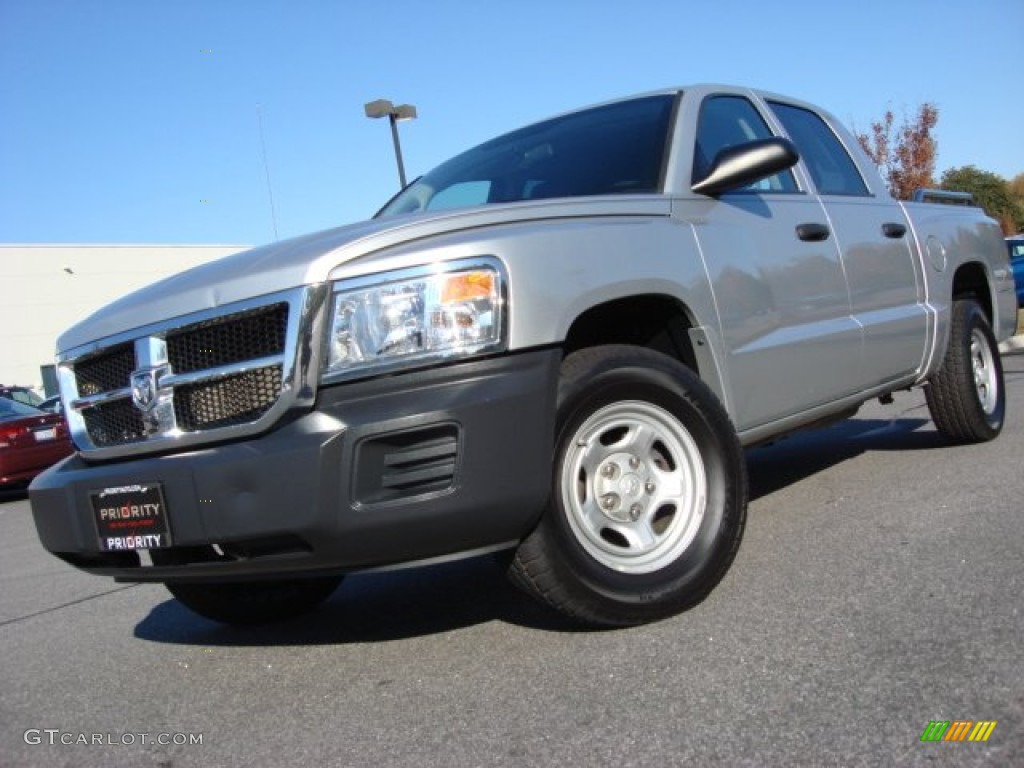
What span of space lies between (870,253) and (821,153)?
0.71m

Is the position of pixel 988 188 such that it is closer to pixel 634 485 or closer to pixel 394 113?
pixel 394 113

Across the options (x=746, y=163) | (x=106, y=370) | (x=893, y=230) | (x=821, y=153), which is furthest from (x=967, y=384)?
(x=106, y=370)

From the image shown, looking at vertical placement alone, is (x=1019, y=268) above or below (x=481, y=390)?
below

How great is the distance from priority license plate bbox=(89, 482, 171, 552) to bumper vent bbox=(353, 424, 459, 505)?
0.64 m

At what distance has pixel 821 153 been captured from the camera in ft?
16.3

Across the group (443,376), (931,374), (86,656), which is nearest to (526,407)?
(443,376)

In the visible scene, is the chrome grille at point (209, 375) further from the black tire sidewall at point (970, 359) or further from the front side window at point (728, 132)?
the black tire sidewall at point (970, 359)

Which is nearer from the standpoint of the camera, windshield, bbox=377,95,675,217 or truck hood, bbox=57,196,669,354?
truck hood, bbox=57,196,669,354

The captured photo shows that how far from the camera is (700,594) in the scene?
3049 mm

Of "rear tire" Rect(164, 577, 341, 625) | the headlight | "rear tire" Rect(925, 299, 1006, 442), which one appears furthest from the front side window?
"rear tire" Rect(164, 577, 341, 625)

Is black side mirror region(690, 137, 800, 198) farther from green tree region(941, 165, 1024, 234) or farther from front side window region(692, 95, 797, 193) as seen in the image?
green tree region(941, 165, 1024, 234)

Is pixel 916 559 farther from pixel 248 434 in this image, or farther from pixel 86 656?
pixel 86 656

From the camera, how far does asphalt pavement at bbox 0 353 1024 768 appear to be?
2242 mm

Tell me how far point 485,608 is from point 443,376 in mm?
1235
